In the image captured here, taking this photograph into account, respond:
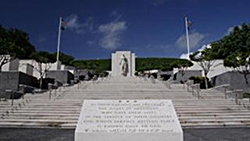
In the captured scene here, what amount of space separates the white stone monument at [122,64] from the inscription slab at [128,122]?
30.0 metres

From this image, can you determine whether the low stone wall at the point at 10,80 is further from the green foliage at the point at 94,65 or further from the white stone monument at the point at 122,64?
the green foliage at the point at 94,65

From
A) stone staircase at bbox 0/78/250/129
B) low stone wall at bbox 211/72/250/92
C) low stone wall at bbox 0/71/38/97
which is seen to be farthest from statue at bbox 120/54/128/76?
→ stone staircase at bbox 0/78/250/129

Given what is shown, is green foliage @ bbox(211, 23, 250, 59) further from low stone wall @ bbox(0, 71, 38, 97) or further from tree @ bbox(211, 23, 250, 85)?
low stone wall @ bbox(0, 71, 38, 97)

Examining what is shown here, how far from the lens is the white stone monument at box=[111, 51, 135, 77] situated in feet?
116

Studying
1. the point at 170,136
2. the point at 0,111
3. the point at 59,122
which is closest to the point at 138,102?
the point at 170,136

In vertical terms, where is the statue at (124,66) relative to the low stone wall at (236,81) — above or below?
above

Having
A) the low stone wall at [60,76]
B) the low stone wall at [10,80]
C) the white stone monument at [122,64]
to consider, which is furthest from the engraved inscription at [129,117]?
the white stone monument at [122,64]

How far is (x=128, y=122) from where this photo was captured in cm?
475

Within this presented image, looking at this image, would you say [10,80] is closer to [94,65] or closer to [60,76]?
[60,76]

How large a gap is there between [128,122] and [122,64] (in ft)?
101

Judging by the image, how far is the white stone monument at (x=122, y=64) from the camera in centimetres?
3544

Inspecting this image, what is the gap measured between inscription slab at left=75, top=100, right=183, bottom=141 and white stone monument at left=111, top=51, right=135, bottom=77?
29997mm

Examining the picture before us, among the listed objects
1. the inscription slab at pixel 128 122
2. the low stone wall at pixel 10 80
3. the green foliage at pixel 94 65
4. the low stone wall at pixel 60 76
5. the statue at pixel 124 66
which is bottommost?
the inscription slab at pixel 128 122

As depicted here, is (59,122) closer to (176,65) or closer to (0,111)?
(0,111)
